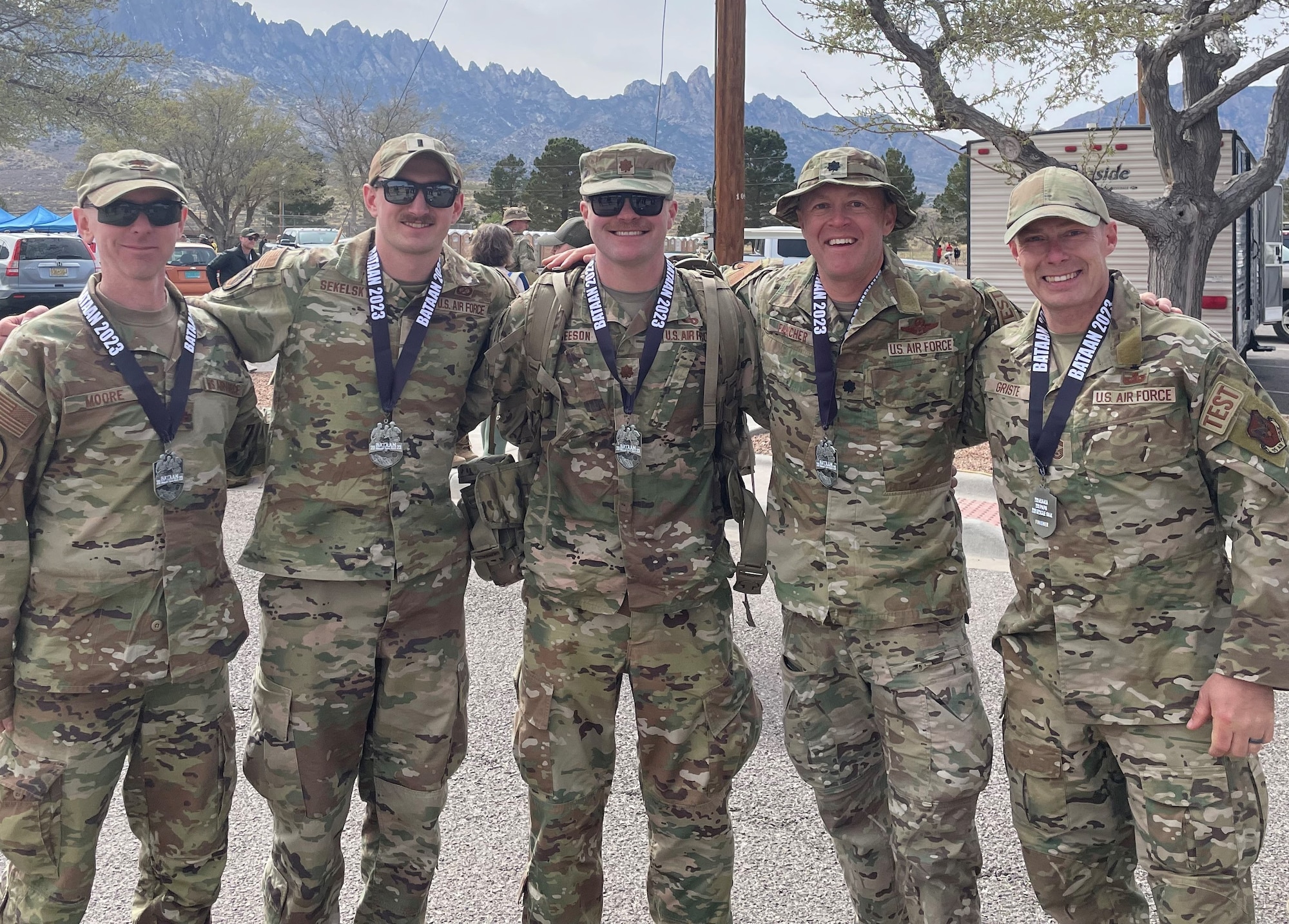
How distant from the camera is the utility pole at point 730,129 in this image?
882 centimetres

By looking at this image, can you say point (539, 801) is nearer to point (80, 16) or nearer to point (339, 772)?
point (339, 772)

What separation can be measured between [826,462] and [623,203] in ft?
3.23

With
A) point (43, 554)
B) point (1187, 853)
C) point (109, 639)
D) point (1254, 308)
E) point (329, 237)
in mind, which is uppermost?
point (329, 237)

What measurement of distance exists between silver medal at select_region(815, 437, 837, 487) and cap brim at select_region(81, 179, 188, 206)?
80.5 inches

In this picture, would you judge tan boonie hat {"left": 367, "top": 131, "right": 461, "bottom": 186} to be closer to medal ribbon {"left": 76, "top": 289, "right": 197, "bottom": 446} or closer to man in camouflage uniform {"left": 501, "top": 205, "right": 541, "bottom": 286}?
medal ribbon {"left": 76, "top": 289, "right": 197, "bottom": 446}

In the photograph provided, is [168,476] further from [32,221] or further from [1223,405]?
[32,221]

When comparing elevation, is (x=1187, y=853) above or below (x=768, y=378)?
below

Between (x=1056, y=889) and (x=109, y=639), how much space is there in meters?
2.68

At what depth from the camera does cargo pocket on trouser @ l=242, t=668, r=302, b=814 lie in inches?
126

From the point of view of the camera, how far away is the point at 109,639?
2938 mm

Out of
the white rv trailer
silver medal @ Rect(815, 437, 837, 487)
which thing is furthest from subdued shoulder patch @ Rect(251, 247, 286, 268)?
the white rv trailer

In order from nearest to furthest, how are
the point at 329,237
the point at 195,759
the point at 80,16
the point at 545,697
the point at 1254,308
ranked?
the point at 195,759 < the point at 545,697 < the point at 1254,308 < the point at 80,16 < the point at 329,237

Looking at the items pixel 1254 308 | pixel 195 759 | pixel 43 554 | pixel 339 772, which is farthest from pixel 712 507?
pixel 1254 308

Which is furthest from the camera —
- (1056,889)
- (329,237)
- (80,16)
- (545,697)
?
(329,237)
